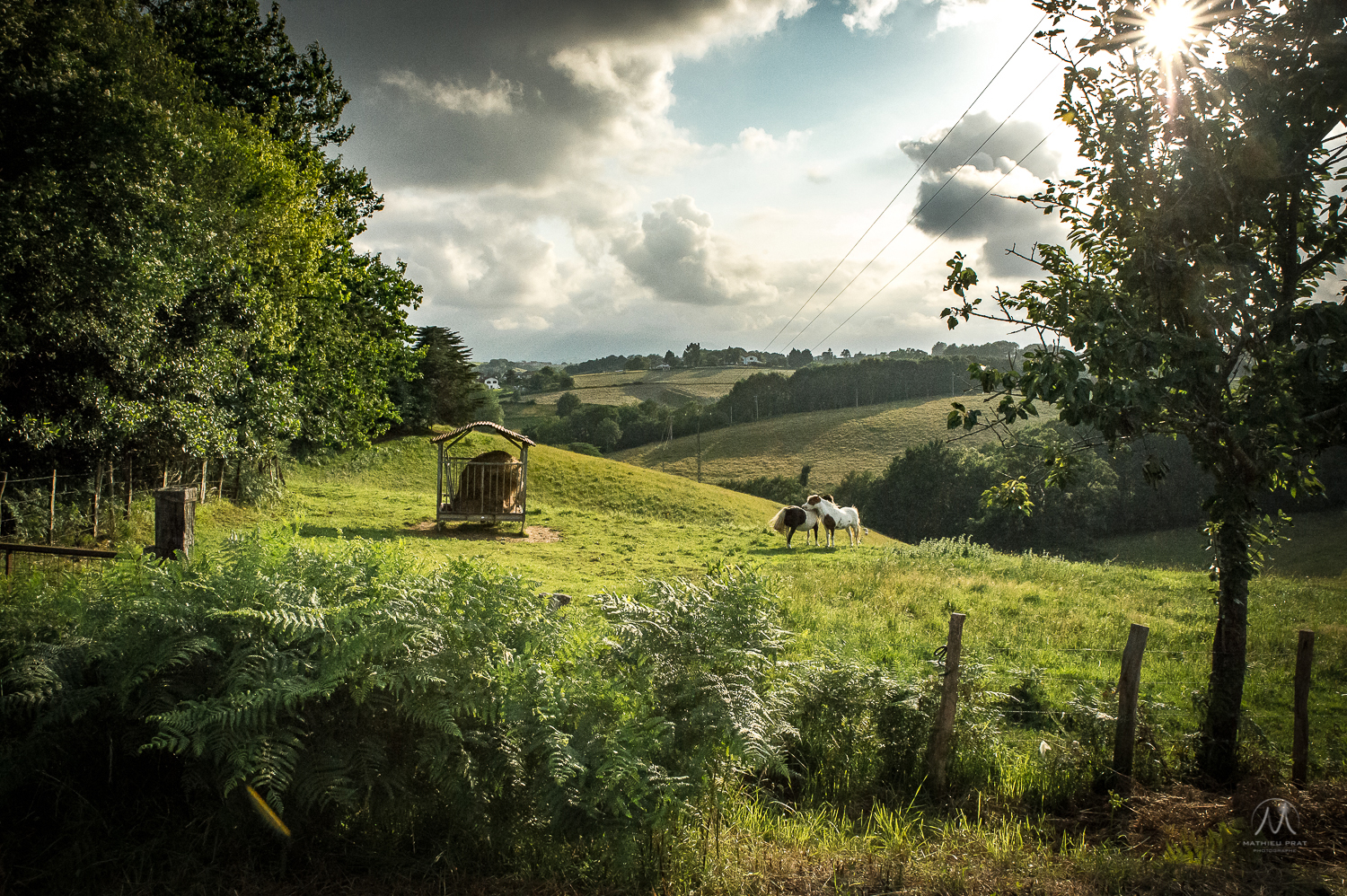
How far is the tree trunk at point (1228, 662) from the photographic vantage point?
221 inches

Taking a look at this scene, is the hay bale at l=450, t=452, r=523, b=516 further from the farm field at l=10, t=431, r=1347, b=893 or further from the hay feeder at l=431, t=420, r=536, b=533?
the farm field at l=10, t=431, r=1347, b=893

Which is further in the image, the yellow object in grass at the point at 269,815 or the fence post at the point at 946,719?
the fence post at the point at 946,719

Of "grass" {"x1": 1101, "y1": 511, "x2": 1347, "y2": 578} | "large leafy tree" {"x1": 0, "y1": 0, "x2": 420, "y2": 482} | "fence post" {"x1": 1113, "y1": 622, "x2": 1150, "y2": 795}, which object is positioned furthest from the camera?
"grass" {"x1": 1101, "y1": 511, "x2": 1347, "y2": 578}

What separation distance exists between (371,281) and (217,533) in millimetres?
11218

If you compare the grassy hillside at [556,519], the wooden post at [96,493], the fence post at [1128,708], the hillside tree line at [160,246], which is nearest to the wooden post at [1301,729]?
the fence post at [1128,708]

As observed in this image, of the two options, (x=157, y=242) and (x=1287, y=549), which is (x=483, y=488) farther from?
(x=1287, y=549)

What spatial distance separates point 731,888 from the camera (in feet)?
11.1

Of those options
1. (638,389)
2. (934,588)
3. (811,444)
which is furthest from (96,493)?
(638,389)

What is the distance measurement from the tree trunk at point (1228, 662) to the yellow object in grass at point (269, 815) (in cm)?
678

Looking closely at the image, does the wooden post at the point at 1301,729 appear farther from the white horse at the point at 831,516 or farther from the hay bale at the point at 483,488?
the hay bale at the point at 483,488

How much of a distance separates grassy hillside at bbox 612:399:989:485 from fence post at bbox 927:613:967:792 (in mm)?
67211

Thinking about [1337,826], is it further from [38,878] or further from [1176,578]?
[1176,578]

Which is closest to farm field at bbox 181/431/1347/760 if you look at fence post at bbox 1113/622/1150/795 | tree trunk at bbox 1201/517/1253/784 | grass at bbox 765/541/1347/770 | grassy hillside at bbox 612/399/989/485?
grass at bbox 765/541/1347/770
